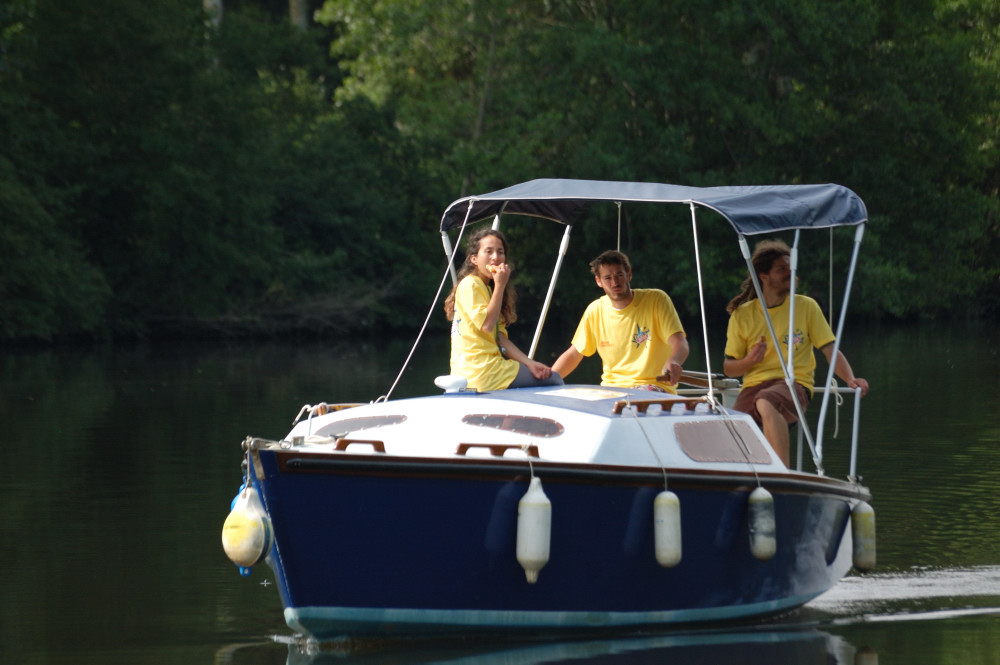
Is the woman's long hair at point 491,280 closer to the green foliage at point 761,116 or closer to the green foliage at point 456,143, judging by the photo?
Result: the green foliage at point 456,143

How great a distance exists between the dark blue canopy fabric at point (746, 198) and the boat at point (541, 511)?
0.02m

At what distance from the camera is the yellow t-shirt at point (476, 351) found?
30.1 ft

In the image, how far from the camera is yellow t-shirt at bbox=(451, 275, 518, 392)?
916 cm

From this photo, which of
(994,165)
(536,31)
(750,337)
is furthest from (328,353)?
(750,337)

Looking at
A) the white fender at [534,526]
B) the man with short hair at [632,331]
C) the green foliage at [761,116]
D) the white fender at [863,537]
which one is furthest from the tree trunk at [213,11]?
the white fender at [534,526]

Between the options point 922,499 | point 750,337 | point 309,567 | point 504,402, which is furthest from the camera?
point 922,499

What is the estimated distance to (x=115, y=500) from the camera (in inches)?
538

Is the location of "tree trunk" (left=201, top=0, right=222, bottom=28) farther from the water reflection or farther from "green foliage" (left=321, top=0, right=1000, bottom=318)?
the water reflection

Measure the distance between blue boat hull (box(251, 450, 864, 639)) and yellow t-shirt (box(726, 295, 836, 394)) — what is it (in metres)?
1.41

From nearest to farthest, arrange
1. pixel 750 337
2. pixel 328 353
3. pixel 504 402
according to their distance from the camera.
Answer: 1. pixel 504 402
2. pixel 750 337
3. pixel 328 353

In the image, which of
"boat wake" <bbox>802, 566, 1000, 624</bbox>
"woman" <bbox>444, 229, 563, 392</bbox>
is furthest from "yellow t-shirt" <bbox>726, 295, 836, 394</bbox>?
"boat wake" <bbox>802, 566, 1000, 624</bbox>

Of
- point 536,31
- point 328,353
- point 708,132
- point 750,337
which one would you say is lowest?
point 328,353

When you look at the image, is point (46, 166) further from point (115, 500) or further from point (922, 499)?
point (922, 499)

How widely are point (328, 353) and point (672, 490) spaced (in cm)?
2855
